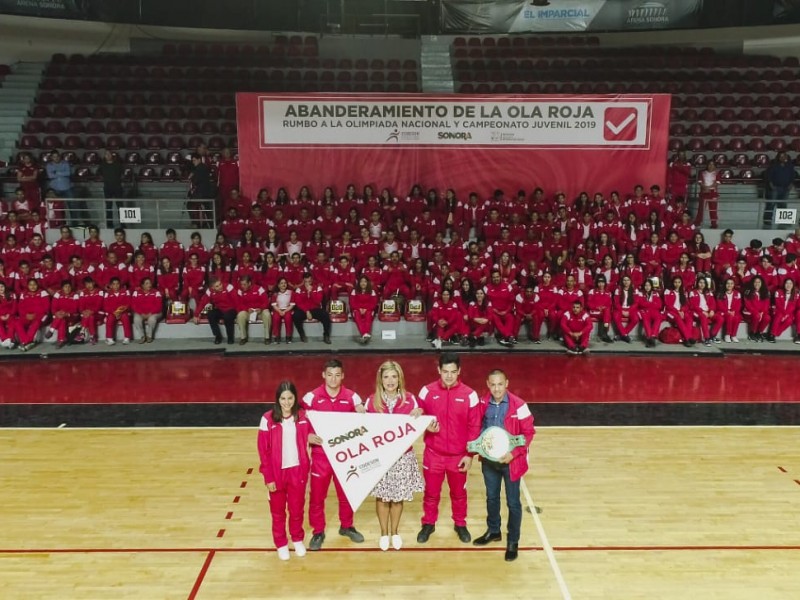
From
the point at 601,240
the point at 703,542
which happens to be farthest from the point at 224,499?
the point at 601,240

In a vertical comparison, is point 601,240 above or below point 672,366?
above

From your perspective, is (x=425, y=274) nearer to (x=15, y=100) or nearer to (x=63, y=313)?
(x=63, y=313)

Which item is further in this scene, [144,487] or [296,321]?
[296,321]

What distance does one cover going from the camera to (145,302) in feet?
39.5

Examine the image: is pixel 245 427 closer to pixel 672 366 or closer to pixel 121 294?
pixel 121 294

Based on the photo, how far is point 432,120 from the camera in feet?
45.9

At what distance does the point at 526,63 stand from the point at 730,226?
8.26 m

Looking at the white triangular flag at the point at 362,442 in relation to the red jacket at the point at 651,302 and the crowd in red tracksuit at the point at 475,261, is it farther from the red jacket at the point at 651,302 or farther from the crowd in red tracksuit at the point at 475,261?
the red jacket at the point at 651,302

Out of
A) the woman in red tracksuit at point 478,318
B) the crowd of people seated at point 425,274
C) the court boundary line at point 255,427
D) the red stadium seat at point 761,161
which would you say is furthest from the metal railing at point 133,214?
the red stadium seat at point 761,161

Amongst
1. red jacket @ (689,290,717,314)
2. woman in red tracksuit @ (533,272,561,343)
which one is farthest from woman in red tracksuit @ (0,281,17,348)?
red jacket @ (689,290,717,314)

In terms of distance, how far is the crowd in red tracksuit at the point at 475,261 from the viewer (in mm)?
11906

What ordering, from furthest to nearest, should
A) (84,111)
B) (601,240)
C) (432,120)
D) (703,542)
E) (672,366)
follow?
1. (84,111)
2. (432,120)
3. (601,240)
4. (672,366)
5. (703,542)

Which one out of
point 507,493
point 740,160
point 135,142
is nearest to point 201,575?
point 507,493

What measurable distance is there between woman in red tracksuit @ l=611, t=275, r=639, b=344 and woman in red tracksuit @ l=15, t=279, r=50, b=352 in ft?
33.8
